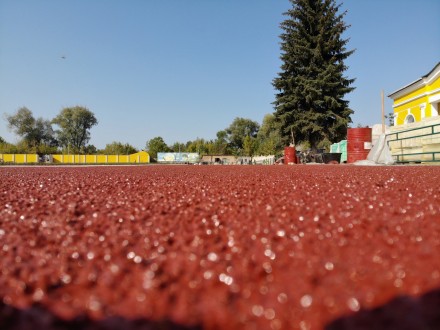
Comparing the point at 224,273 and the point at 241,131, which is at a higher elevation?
the point at 241,131

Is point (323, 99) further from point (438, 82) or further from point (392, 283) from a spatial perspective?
point (392, 283)

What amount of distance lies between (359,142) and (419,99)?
799 centimetres

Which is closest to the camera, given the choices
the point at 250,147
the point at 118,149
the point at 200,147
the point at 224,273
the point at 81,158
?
the point at 224,273

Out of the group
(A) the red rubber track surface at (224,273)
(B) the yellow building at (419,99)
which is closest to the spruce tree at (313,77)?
(B) the yellow building at (419,99)

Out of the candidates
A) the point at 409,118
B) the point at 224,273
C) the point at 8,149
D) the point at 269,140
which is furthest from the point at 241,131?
the point at 224,273

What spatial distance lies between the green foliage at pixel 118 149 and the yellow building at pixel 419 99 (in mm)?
60810

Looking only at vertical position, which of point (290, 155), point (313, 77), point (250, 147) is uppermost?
point (313, 77)

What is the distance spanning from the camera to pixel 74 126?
72812mm

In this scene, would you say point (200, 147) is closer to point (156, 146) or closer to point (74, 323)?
point (156, 146)

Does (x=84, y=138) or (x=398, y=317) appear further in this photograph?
(x=84, y=138)

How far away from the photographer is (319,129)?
23.7 m

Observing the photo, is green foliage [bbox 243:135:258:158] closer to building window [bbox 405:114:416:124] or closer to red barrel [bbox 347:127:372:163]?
building window [bbox 405:114:416:124]

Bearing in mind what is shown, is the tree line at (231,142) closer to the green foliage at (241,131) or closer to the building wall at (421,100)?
the green foliage at (241,131)

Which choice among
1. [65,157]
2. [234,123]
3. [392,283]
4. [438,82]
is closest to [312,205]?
[392,283]
